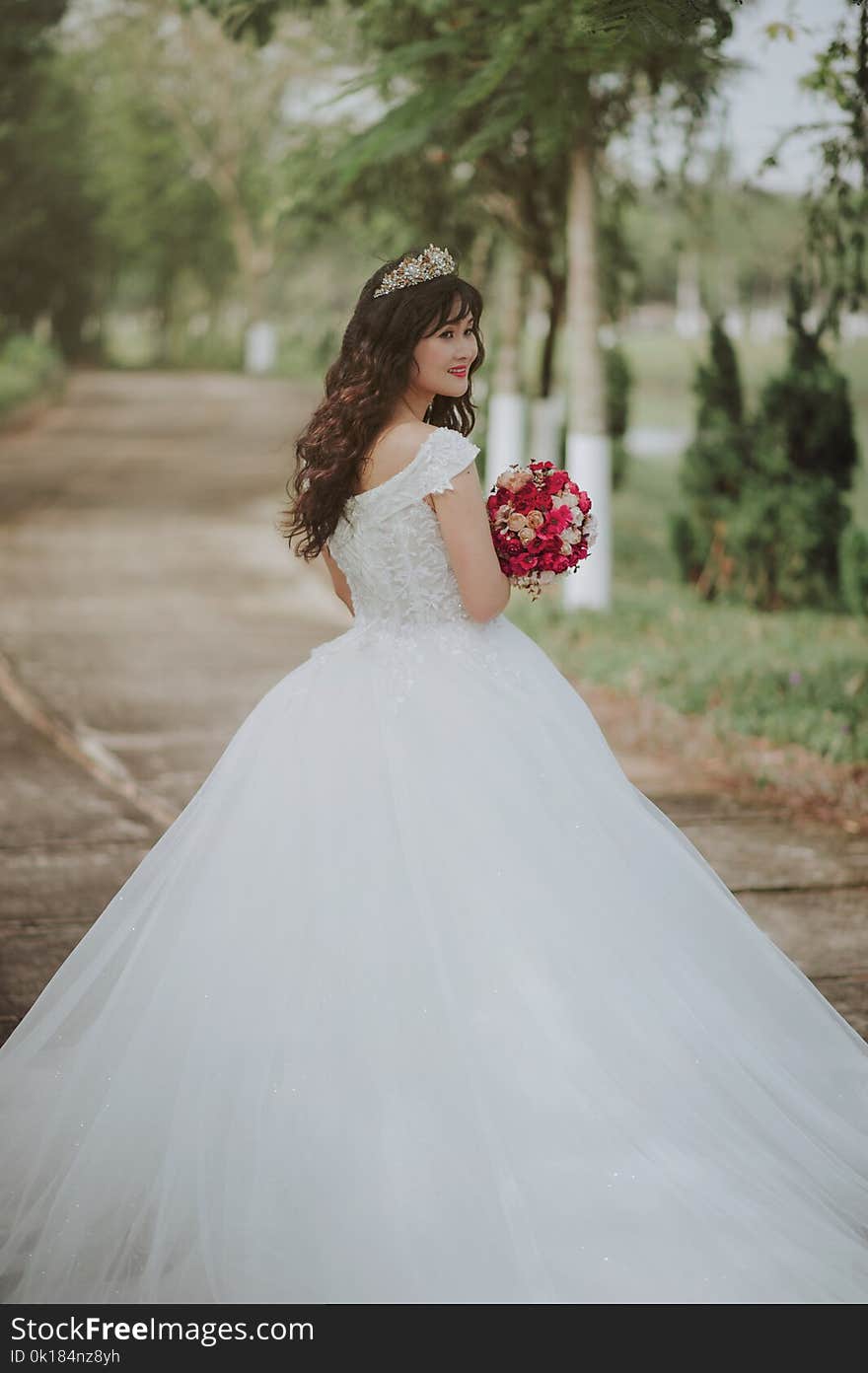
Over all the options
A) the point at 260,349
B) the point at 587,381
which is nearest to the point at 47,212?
the point at 260,349

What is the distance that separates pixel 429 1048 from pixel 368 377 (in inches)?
63.7

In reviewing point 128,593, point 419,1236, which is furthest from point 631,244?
point 419,1236

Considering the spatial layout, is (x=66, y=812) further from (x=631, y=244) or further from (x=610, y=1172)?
(x=631, y=244)

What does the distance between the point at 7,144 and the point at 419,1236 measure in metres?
28.3

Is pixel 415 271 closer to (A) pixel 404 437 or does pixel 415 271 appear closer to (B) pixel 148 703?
(A) pixel 404 437

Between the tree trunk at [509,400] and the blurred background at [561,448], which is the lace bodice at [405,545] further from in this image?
the tree trunk at [509,400]

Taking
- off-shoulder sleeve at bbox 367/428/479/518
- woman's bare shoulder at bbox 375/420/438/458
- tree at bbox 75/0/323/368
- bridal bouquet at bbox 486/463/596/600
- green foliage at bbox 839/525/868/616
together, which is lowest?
green foliage at bbox 839/525/868/616

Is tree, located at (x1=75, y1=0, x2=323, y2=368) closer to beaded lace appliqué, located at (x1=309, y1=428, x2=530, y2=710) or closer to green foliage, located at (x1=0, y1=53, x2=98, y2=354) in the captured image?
green foliage, located at (x1=0, y1=53, x2=98, y2=354)

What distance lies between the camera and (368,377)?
373 cm

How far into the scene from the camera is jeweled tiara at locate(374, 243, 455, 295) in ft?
12.4

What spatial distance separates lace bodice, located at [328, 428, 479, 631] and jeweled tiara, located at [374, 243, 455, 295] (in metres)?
0.39

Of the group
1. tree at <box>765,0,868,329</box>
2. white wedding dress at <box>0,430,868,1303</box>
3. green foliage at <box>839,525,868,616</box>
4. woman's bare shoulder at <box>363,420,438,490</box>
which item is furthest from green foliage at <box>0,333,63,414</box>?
white wedding dress at <box>0,430,868,1303</box>

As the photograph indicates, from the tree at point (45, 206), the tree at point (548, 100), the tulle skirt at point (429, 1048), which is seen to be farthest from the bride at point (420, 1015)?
the tree at point (45, 206)

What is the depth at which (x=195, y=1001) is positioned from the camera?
11.5ft
